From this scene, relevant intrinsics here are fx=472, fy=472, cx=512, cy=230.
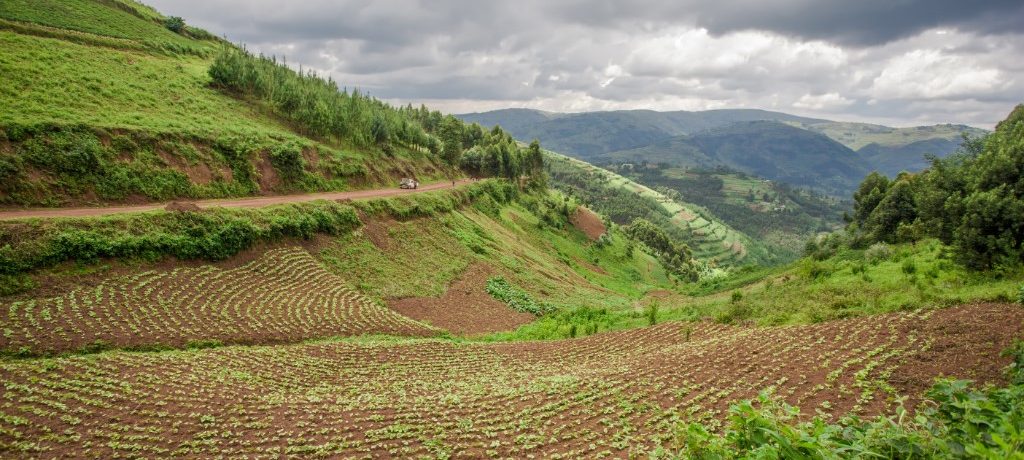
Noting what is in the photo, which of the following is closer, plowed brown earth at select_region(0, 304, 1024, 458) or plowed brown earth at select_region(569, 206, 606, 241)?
plowed brown earth at select_region(0, 304, 1024, 458)

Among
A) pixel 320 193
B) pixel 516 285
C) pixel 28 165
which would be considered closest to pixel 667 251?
pixel 516 285

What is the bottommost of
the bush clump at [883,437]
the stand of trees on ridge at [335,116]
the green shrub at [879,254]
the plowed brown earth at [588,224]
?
the plowed brown earth at [588,224]

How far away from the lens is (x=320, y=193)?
48812mm

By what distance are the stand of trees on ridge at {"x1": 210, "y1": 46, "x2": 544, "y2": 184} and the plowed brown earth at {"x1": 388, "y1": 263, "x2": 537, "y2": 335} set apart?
35.5 meters

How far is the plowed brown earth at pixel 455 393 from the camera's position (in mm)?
13508

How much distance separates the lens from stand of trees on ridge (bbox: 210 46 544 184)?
209 feet

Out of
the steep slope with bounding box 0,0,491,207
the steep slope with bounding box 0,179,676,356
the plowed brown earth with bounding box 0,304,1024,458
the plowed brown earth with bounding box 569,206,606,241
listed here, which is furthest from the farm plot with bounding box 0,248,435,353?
the plowed brown earth with bounding box 569,206,606,241

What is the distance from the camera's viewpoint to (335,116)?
64000 mm

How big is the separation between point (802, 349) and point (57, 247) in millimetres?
33971

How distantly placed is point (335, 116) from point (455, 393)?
55596 millimetres

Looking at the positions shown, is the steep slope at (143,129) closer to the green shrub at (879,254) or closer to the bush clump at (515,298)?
the bush clump at (515,298)

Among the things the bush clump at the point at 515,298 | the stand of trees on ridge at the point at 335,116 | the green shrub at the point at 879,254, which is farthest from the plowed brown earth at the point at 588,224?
the green shrub at the point at 879,254

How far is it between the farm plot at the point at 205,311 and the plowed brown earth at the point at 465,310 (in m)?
2.15

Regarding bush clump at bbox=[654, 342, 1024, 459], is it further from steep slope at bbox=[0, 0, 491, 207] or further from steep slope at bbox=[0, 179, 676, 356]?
steep slope at bbox=[0, 0, 491, 207]
